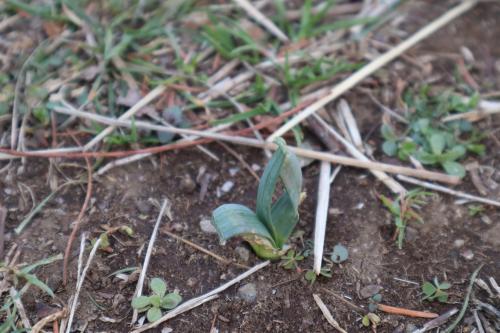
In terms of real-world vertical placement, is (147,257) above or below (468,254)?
above

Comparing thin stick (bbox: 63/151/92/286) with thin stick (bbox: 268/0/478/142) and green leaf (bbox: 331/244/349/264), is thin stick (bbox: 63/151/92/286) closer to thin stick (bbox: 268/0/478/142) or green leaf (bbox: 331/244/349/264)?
thin stick (bbox: 268/0/478/142)

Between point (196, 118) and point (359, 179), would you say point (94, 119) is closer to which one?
point (196, 118)

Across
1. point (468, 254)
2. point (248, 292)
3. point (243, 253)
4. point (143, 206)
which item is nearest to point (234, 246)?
point (243, 253)

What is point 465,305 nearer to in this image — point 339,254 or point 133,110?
point 339,254

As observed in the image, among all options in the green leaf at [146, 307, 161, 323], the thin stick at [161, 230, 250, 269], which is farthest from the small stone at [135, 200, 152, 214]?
the green leaf at [146, 307, 161, 323]

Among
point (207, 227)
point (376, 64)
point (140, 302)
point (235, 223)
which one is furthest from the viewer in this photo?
point (376, 64)

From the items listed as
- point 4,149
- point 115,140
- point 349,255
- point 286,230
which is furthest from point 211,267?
point 4,149
